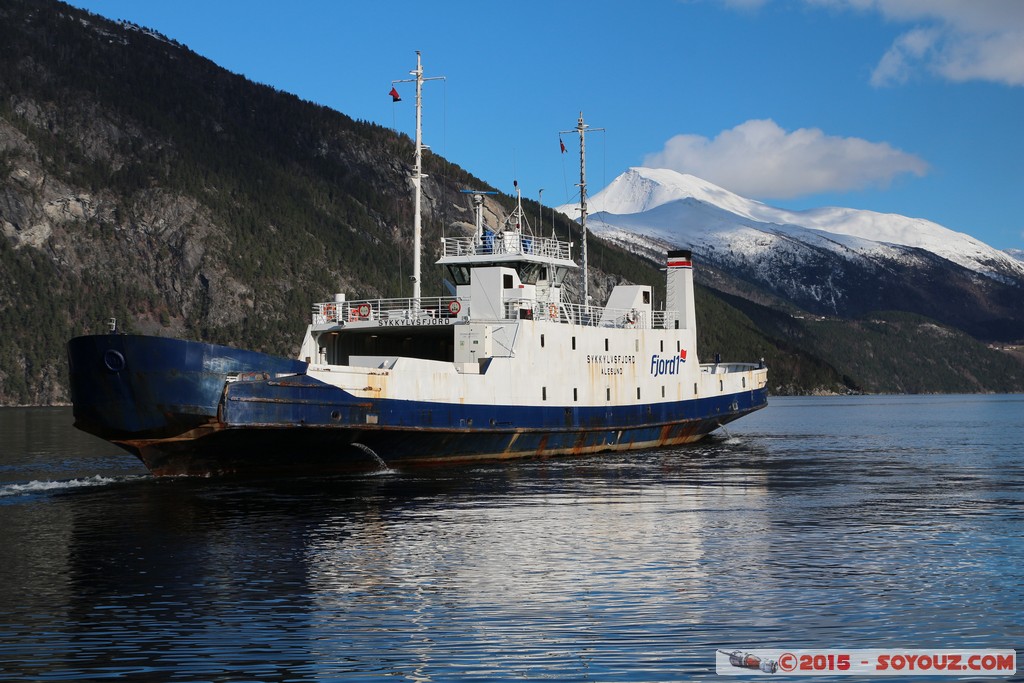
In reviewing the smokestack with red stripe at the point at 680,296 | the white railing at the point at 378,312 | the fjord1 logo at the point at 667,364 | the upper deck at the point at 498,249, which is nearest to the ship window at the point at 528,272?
the upper deck at the point at 498,249

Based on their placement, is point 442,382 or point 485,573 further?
point 442,382

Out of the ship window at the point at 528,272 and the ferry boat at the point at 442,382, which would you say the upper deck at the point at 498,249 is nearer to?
the ferry boat at the point at 442,382

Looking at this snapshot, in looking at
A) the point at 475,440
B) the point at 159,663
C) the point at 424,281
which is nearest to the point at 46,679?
the point at 159,663

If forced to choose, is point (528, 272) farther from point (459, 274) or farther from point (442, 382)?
point (442, 382)

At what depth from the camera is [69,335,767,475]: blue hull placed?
32594 millimetres

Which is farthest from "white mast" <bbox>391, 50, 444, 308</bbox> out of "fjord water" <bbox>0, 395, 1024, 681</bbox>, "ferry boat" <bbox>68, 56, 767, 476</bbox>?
"fjord water" <bbox>0, 395, 1024, 681</bbox>

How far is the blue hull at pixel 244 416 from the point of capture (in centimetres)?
3259

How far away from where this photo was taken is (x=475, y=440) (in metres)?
39.8

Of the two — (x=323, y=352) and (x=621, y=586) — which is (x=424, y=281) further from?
(x=621, y=586)

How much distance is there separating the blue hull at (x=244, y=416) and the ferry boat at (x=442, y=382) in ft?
0.16

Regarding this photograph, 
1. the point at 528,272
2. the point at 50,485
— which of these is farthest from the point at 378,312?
the point at 50,485

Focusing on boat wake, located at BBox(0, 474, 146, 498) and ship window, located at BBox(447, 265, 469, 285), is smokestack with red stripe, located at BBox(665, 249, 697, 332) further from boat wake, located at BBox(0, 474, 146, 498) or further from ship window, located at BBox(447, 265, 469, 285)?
boat wake, located at BBox(0, 474, 146, 498)

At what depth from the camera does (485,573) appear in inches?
846

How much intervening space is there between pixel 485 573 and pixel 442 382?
17.1m
